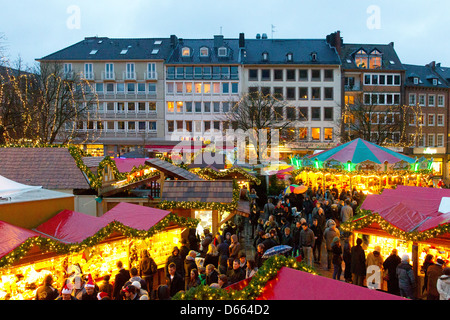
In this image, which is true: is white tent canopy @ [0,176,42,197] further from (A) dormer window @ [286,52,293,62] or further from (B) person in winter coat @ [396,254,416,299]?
(A) dormer window @ [286,52,293,62]

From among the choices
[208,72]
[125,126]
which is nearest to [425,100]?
[208,72]

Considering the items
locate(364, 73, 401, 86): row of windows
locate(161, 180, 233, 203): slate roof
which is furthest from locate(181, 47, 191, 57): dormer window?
locate(161, 180, 233, 203): slate roof

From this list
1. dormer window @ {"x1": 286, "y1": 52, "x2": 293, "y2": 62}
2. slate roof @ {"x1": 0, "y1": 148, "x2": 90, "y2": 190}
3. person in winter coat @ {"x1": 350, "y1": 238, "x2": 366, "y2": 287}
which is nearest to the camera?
person in winter coat @ {"x1": 350, "y1": 238, "x2": 366, "y2": 287}

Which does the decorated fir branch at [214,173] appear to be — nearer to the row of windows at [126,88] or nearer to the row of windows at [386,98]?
the row of windows at [126,88]

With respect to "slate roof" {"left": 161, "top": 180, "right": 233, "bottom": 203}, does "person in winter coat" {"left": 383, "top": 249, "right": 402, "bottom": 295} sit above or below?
below

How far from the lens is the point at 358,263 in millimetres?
8156

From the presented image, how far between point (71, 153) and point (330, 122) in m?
34.9

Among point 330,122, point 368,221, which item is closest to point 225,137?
point 330,122

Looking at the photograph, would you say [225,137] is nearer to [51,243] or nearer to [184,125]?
[184,125]

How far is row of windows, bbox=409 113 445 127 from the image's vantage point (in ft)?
139

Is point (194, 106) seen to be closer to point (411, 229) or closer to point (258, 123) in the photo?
point (258, 123)

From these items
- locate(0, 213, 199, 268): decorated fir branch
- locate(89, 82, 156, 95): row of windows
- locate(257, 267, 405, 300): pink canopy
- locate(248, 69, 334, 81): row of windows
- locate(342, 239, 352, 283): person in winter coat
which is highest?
locate(248, 69, 334, 81): row of windows

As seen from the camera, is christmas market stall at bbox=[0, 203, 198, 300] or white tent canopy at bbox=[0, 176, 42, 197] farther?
white tent canopy at bbox=[0, 176, 42, 197]

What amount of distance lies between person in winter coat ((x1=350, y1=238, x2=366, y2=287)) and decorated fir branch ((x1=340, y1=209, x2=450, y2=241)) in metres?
0.60
